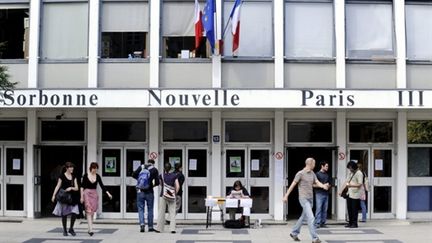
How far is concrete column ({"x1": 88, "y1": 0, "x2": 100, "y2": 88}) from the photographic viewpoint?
1820 cm

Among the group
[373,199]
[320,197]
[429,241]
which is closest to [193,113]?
[320,197]

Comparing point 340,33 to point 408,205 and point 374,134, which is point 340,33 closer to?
point 374,134

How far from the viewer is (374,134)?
1911cm

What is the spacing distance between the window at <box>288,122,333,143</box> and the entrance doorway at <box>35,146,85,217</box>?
614cm

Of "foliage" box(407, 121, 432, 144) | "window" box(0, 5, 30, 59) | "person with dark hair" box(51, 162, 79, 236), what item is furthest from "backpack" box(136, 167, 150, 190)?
"foliage" box(407, 121, 432, 144)

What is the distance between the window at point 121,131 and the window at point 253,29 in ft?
11.1

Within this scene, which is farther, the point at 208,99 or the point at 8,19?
the point at 8,19

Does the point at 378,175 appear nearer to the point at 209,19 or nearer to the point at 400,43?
the point at 400,43

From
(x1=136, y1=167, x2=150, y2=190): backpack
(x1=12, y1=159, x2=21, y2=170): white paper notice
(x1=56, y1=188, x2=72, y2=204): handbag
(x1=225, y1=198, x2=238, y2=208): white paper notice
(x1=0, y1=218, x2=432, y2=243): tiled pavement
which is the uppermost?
(x1=12, y1=159, x2=21, y2=170): white paper notice

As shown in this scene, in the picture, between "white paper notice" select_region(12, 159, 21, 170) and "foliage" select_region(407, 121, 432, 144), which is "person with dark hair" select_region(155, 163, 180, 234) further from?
"foliage" select_region(407, 121, 432, 144)

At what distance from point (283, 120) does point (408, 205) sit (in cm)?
443

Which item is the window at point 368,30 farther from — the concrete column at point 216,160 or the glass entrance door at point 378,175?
the concrete column at point 216,160

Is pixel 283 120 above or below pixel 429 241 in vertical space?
above

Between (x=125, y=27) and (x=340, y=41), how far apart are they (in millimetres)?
6062
